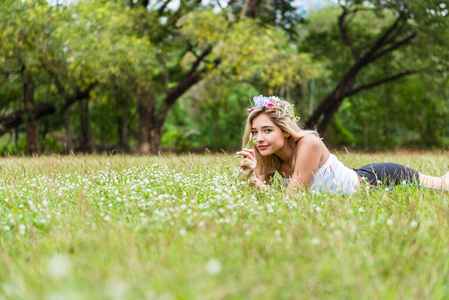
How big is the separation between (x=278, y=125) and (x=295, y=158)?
48 cm

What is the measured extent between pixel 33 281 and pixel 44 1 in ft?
39.0

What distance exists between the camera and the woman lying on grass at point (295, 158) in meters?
4.52

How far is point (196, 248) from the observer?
244cm

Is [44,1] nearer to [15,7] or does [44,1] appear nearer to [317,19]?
[15,7]

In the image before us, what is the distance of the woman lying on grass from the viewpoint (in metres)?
4.52

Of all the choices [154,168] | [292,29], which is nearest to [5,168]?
[154,168]

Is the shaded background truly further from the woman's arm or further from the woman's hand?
the woman's arm

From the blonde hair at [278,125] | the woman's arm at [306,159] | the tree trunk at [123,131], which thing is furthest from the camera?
the tree trunk at [123,131]

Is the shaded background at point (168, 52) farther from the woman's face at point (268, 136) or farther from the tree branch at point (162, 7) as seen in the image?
the woman's face at point (268, 136)

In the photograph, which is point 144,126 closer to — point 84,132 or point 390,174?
point 84,132

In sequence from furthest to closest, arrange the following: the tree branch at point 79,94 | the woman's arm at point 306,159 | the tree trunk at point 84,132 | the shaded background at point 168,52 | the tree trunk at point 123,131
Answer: the tree trunk at point 123,131 → the tree trunk at point 84,132 → the tree branch at point 79,94 → the shaded background at point 168,52 → the woman's arm at point 306,159

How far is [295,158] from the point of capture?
488 cm

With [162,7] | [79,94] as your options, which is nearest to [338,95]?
[162,7]

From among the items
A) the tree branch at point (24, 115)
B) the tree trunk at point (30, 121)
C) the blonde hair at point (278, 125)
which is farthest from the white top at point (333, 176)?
the tree trunk at point (30, 121)
